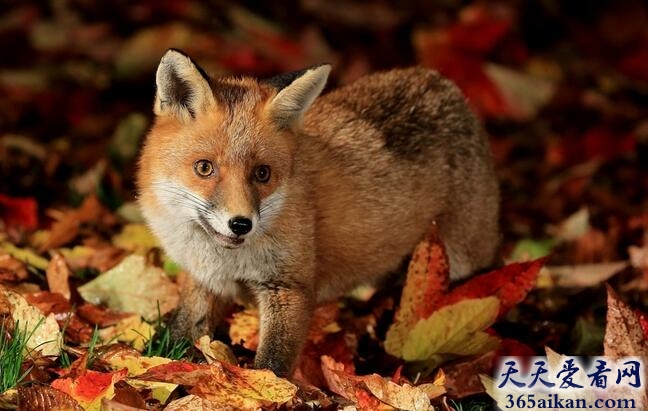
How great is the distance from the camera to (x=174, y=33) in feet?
30.8

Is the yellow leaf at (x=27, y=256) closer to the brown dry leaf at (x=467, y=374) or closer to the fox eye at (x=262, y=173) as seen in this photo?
the fox eye at (x=262, y=173)

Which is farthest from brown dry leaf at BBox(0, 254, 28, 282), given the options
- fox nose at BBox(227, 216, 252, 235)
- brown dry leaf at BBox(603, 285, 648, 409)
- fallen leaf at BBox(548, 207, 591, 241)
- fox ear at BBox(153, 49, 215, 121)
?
fallen leaf at BBox(548, 207, 591, 241)

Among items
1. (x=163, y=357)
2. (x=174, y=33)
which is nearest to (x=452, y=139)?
(x=163, y=357)

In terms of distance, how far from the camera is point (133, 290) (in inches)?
197

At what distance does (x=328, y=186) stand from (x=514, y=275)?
3.58ft

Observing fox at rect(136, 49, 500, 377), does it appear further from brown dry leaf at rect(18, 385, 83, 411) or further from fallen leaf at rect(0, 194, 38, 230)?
fallen leaf at rect(0, 194, 38, 230)

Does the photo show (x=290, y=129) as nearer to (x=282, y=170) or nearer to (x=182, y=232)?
(x=282, y=170)

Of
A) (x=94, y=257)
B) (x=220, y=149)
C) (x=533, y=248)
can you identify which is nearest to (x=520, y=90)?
(x=533, y=248)

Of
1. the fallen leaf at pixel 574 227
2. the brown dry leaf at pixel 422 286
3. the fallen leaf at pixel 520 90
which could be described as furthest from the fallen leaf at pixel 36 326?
the fallen leaf at pixel 520 90

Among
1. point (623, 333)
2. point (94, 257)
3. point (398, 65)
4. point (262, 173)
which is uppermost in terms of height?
point (398, 65)

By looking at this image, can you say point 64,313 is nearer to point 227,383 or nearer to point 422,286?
point 227,383

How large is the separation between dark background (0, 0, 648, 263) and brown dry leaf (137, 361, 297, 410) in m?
3.13

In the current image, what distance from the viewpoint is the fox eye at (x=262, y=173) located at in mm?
4306

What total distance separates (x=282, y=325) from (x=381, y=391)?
73 cm
